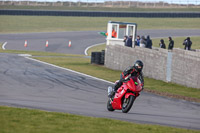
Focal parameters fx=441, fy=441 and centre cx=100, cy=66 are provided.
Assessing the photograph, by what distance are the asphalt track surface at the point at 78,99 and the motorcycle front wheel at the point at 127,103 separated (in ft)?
0.58

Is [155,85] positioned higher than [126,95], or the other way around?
[126,95]

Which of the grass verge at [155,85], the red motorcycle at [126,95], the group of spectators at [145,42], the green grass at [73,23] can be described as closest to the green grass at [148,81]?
the grass verge at [155,85]

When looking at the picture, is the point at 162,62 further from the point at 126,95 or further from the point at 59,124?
the point at 59,124

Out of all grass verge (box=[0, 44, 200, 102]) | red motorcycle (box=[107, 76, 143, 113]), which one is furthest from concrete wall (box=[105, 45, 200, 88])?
red motorcycle (box=[107, 76, 143, 113])

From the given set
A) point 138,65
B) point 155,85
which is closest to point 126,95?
point 138,65

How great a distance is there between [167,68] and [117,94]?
10679 mm

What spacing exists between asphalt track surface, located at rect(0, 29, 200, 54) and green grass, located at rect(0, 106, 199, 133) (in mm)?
33964

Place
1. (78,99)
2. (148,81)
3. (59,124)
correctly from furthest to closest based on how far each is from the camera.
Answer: (148,81) < (78,99) < (59,124)

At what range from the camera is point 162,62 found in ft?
76.7

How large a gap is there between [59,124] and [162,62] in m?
14.6

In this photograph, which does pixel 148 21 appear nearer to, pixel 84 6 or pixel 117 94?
pixel 84 6

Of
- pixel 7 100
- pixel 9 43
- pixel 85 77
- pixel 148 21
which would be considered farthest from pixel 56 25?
pixel 7 100

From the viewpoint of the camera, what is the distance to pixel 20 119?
32.2 ft

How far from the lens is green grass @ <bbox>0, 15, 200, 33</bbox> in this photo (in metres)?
65.9
